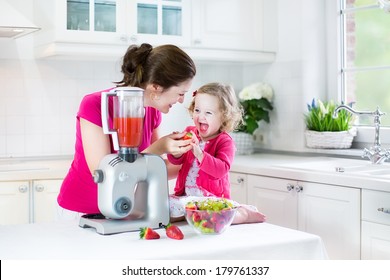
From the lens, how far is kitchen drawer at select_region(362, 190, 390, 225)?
2.76 m

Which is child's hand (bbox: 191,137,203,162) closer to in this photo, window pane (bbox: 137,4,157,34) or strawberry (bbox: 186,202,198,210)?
strawberry (bbox: 186,202,198,210)

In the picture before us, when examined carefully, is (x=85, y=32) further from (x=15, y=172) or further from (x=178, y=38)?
(x=15, y=172)

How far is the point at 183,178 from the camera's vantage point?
8.39 ft

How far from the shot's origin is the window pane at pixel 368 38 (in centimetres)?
375

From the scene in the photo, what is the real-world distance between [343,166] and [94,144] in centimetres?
172

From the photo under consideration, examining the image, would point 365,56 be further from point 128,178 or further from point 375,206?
point 128,178

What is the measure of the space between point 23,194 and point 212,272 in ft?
6.14

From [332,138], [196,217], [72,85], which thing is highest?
[72,85]

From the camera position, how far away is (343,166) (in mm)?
3469

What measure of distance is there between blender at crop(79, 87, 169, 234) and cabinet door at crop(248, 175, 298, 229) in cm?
132

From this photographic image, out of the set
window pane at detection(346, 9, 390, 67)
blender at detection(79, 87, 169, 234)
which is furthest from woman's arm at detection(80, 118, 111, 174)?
window pane at detection(346, 9, 390, 67)

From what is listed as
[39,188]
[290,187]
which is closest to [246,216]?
[290,187]

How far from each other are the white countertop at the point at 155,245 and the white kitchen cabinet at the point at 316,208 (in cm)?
93

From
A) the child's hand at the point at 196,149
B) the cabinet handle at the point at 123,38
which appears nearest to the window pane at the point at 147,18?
the cabinet handle at the point at 123,38
